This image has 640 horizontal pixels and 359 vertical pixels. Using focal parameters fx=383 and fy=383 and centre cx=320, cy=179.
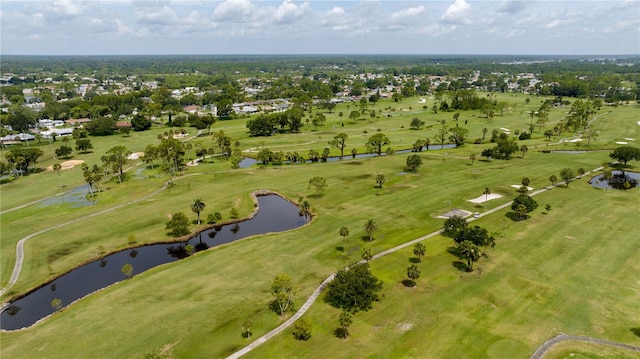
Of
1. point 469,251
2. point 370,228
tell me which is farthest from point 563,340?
point 370,228

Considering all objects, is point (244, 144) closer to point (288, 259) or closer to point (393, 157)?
point (393, 157)

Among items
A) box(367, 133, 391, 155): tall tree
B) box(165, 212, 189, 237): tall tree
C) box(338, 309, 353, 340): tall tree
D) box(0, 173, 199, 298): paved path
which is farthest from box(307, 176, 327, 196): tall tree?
box(338, 309, 353, 340): tall tree

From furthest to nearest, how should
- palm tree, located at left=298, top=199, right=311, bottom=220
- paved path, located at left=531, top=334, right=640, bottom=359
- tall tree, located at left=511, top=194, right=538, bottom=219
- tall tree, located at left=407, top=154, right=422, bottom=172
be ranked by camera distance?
tall tree, located at left=407, top=154, right=422, bottom=172
palm tree, located at left=298, top=199, right=311, bottom=220
tall tree, located at left=511, top=194, right=538, bottom=219
paved path, located at left=531, top=334, right=640, bottom=359

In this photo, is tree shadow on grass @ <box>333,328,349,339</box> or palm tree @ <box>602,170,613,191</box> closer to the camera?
tree shadow on grass @ <box>333,328,349,339</box>

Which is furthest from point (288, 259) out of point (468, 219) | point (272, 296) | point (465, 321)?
point (468, 219)

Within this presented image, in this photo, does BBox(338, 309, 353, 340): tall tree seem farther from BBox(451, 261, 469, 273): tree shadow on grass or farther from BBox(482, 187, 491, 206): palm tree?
BBox(482, 187, 491, 206): palm tree

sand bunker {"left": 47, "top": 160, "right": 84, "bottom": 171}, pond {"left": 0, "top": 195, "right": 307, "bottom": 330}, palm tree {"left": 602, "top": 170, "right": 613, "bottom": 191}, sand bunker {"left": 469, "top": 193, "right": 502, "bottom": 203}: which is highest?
palm tree {"left": 602, "top": 170, "right": 613, "bottom": 191}

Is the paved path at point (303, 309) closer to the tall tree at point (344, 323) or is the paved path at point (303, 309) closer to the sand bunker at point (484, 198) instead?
the tall tree at point (344, 323)
